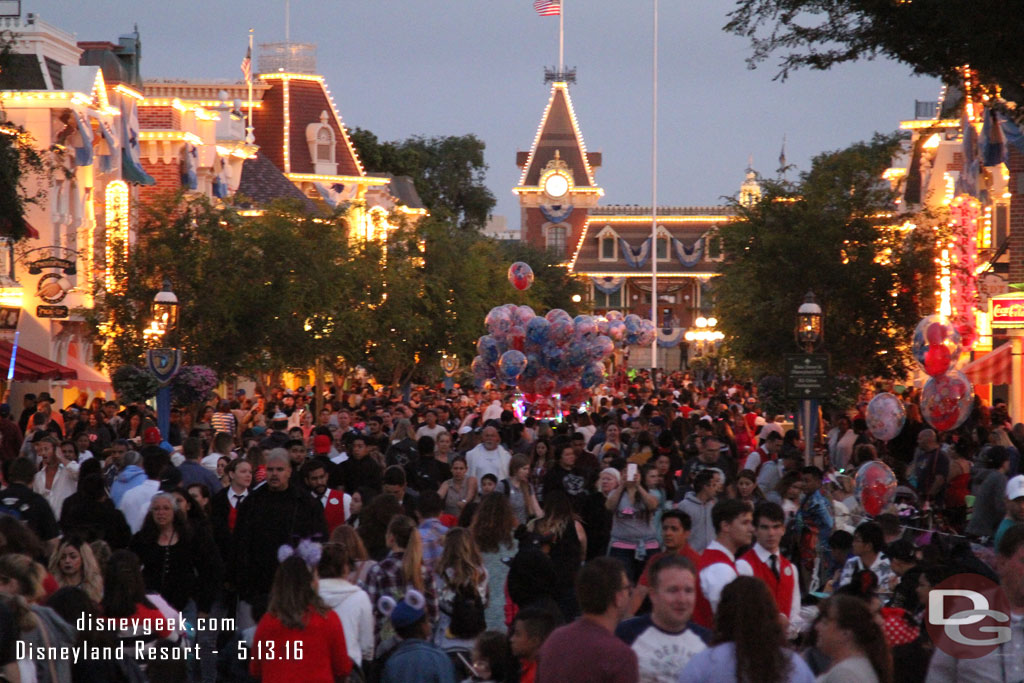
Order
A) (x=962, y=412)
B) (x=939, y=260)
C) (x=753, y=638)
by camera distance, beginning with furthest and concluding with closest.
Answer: (x=939, y=260), (x=962, y=412), (x=753, y=638)

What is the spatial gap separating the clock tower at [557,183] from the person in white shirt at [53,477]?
95.6 meters

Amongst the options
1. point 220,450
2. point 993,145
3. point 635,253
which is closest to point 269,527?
point 220,450

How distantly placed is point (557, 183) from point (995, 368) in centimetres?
8141

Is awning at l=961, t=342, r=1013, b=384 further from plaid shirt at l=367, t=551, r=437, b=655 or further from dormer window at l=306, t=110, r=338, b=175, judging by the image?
dormer window at l=306, t=110, r=338, b=175

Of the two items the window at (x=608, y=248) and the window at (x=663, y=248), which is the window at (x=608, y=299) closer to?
the window at (x=608, y=248)

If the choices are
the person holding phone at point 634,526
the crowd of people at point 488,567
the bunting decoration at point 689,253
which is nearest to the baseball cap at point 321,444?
the crowd of people at point 488,567

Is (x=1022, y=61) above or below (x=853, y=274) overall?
above

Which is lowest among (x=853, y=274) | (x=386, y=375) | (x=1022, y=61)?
(x=386, y=375)

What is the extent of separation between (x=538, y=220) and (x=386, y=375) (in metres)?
60.1

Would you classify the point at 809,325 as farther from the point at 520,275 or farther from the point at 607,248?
the point at 607,248

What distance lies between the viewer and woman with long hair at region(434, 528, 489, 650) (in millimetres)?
8930

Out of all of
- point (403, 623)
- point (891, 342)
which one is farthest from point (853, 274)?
point (403, 623)

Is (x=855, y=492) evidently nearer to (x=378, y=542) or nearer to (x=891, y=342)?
(x=378, y=542)

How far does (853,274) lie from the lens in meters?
32.5
